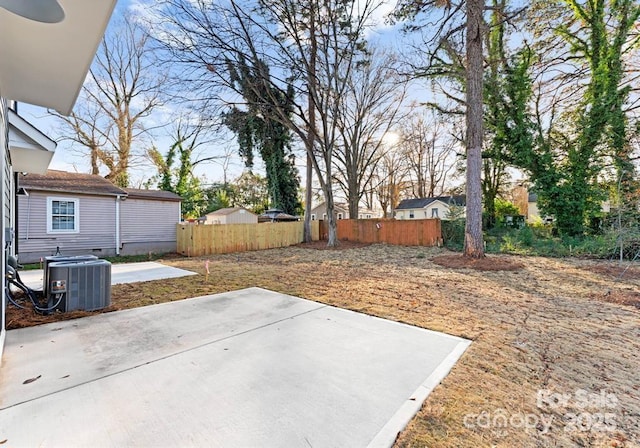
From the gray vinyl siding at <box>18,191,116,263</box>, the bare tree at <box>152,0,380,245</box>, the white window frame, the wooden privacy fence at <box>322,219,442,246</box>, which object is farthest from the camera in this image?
the wooden privacy fence at <box>322,219,442,246</box>

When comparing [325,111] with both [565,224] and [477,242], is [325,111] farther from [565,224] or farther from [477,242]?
[565,224]

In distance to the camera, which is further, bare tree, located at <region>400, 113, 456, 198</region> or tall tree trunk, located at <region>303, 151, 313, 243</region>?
bare tree, located at <region>400, 113, 456, 198</region>

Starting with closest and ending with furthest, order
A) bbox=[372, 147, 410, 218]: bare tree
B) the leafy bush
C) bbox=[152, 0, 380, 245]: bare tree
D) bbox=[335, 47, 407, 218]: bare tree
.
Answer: bbox=[152, 0, 380, 245]: bare tree < the leafy bush < bbox=[335, 47, 407, 218]: bare tree < bbox=[372, 147, 410, 218]: bare tree

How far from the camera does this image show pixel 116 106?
16547 mm

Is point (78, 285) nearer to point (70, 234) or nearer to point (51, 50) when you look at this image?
point (51, 50)

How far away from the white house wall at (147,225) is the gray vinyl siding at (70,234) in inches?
16.7

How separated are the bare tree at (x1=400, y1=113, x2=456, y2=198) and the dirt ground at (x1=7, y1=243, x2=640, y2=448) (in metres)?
11.3

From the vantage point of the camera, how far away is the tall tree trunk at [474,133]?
7883 mm

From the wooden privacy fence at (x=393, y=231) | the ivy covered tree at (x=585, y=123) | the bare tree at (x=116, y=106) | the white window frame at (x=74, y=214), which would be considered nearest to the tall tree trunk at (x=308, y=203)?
the wooden privacy fence at (x=393, y=231)

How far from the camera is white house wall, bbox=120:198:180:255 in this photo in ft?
35.4

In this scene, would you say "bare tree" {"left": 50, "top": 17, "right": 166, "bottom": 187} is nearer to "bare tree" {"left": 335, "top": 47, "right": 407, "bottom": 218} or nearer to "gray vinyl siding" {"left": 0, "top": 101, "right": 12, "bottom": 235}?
"bare tree" {"left": 335, "top": 47, "right": 407, "bottom": 218}

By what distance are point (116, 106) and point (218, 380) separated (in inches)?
790

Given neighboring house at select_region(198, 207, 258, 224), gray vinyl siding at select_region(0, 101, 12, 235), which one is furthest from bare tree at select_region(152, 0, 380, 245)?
neighboring house at select_region(198, 207, 258, 224)

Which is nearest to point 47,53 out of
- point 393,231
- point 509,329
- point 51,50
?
point 51,50
